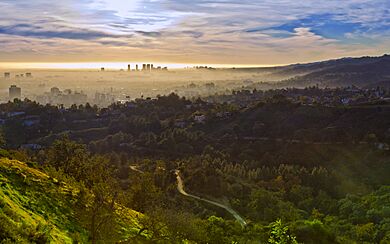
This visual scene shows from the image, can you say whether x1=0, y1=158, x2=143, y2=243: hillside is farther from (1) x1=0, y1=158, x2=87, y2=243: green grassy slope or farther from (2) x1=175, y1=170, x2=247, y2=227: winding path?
(2) x1=175, y1=170, x2=247, y2=227: winding path

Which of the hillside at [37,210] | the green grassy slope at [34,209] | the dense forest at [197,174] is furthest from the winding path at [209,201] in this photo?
the green grassy slope at [34,209]

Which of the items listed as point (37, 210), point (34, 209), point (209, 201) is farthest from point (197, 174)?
point (34, 209)

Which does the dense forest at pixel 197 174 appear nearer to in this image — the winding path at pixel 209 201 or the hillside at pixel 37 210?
the hillside at pixel 37 210

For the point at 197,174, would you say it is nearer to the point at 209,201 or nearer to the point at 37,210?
the point at 209,201

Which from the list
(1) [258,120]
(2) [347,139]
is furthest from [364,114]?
(1) [258,120]

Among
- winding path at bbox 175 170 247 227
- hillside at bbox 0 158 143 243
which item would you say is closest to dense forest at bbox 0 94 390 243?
hillside at bbox 0 158 143 243
